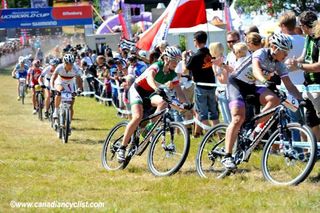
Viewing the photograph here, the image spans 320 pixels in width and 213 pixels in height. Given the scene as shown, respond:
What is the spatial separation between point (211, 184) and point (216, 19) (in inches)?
894

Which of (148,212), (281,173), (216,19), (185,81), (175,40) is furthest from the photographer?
(216,19)

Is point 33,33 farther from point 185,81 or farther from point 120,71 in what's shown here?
point 185,81

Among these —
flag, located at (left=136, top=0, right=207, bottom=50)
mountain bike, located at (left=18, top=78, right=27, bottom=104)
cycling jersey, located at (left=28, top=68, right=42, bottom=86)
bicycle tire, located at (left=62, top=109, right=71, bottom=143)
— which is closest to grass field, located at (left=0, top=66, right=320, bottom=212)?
bicycle tire, located at (left=62, top=109, right=71, bottom=143)

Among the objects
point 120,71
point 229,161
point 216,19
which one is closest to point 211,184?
point 229,161

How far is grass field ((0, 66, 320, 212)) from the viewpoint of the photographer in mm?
7543

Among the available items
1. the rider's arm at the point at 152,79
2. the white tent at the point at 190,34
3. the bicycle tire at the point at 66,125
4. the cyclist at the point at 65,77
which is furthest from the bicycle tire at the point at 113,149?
the white tent at the point at 190,34

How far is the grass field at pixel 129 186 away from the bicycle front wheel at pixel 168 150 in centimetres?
15

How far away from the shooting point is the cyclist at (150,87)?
9.88 meters

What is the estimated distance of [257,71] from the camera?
8.30 m

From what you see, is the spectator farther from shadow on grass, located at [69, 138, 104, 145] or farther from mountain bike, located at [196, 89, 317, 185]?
mountain bike, located at [196, 89, 317, 185]

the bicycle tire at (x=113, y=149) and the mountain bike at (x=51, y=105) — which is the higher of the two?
the bicycle tire at (x=113, y=149)

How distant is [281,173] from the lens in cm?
834

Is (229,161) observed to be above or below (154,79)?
below

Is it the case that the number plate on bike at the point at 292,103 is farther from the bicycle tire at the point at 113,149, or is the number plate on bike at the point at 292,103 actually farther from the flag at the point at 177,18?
the flag at the point at 177,18
